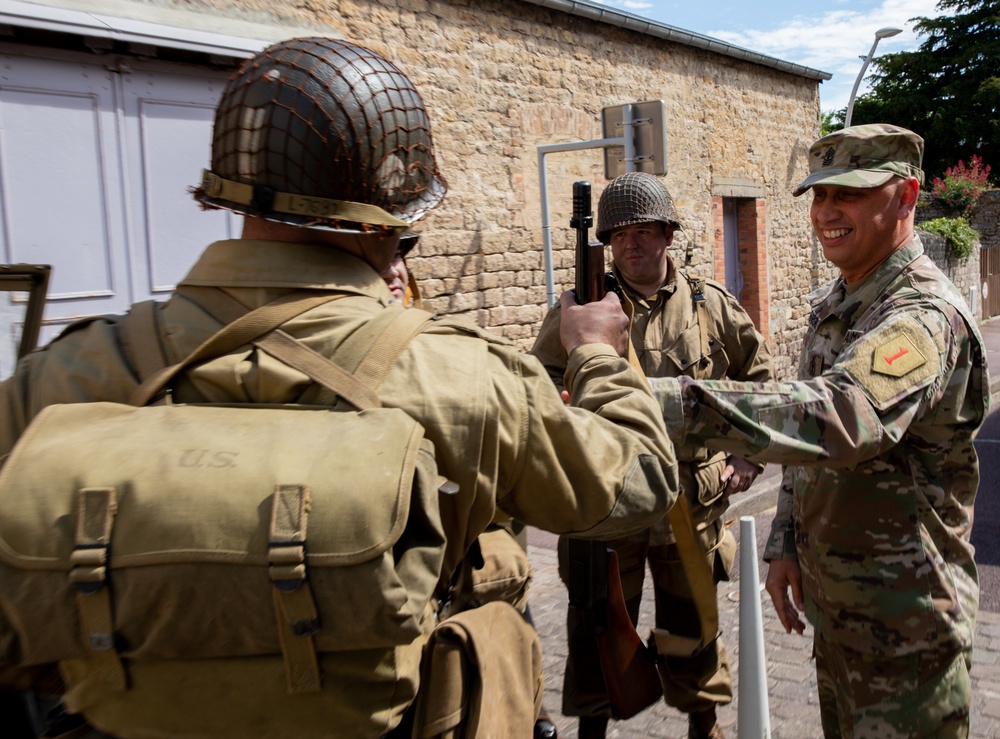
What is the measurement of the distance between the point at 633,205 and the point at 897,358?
189cm

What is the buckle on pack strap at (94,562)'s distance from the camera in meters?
1.14

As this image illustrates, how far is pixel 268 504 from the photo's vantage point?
3.75 ft

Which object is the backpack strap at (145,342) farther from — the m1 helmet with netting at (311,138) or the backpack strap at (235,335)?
the m1 helmet with netting at (311,138)

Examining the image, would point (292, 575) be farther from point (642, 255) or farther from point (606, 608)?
point (642, 255)

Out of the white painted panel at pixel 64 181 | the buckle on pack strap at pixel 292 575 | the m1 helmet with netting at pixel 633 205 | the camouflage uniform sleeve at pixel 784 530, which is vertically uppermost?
the white painted panel at pixel 64 181

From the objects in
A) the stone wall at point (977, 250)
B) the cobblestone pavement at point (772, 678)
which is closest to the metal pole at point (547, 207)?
the cobblestone pavement at point (772, 678)

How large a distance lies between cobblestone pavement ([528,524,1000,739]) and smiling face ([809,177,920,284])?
1818mm

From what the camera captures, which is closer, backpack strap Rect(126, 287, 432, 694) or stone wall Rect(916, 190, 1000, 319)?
backpack strap Rect(126, 287, 432, 694)

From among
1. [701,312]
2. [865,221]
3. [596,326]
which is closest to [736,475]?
[701,312]

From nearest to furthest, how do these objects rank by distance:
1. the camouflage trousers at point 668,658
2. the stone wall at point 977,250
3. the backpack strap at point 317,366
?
1. the backpack strap at point 317,366
2. the camouflage trousers at point 668,658
3. the stone wall at point 977,250

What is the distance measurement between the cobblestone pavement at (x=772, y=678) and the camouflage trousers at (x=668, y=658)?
0.24 metres

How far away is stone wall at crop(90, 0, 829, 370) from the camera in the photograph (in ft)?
21.9

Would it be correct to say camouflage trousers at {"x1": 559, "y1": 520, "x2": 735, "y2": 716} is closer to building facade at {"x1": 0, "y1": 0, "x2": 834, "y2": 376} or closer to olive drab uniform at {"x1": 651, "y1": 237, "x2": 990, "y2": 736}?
olive drab uniform at {"x1": 651, "y1": 237, "x2": 990, "y2": 736}

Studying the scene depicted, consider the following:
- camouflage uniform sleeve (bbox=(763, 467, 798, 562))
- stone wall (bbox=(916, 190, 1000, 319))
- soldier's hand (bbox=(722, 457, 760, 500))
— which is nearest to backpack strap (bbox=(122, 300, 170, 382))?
→ camouflage uniform sleeve (bbox=(763, 467, 798, 562))
